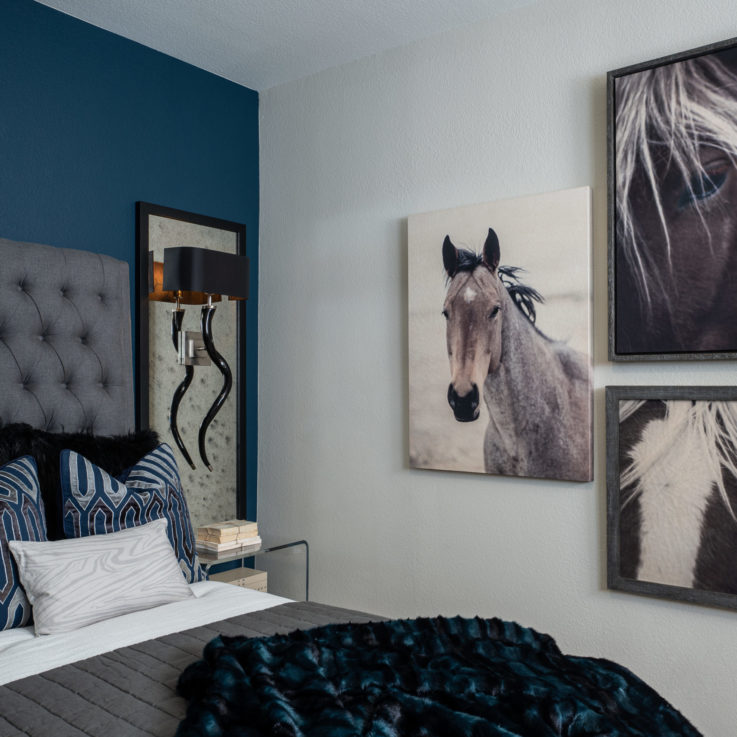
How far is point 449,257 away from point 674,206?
845mm

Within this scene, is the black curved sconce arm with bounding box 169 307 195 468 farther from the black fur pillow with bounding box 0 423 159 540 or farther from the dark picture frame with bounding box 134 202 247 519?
the black fur pillow with bounding box 0 423 159 540

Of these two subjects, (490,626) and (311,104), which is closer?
(490,626)

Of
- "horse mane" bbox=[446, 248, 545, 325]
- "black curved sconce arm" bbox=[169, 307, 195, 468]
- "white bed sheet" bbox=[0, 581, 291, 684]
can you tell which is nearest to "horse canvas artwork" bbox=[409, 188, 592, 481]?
"horse mane" bbox=[446, 248, 545, 325]

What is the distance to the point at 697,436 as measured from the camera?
91.5 inches

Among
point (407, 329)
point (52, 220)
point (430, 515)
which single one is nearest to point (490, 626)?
point (430, 515)

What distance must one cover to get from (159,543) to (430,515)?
121 cm

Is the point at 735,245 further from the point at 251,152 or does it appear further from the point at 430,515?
the point at 251,152

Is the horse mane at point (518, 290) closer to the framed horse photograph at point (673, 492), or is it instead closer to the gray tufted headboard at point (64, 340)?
the framed horse photograph at point (673, 492)

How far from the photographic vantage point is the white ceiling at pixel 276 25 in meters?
2.78

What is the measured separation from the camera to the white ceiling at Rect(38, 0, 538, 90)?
9.13ft

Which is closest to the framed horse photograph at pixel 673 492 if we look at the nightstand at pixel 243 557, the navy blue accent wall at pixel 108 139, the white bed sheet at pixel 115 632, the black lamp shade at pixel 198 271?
the white bed sheet at pixel 115 632

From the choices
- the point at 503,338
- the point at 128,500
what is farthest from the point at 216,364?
the point at 503,338

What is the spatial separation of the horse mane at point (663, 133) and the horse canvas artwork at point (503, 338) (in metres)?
0.16

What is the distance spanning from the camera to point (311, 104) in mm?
3410
